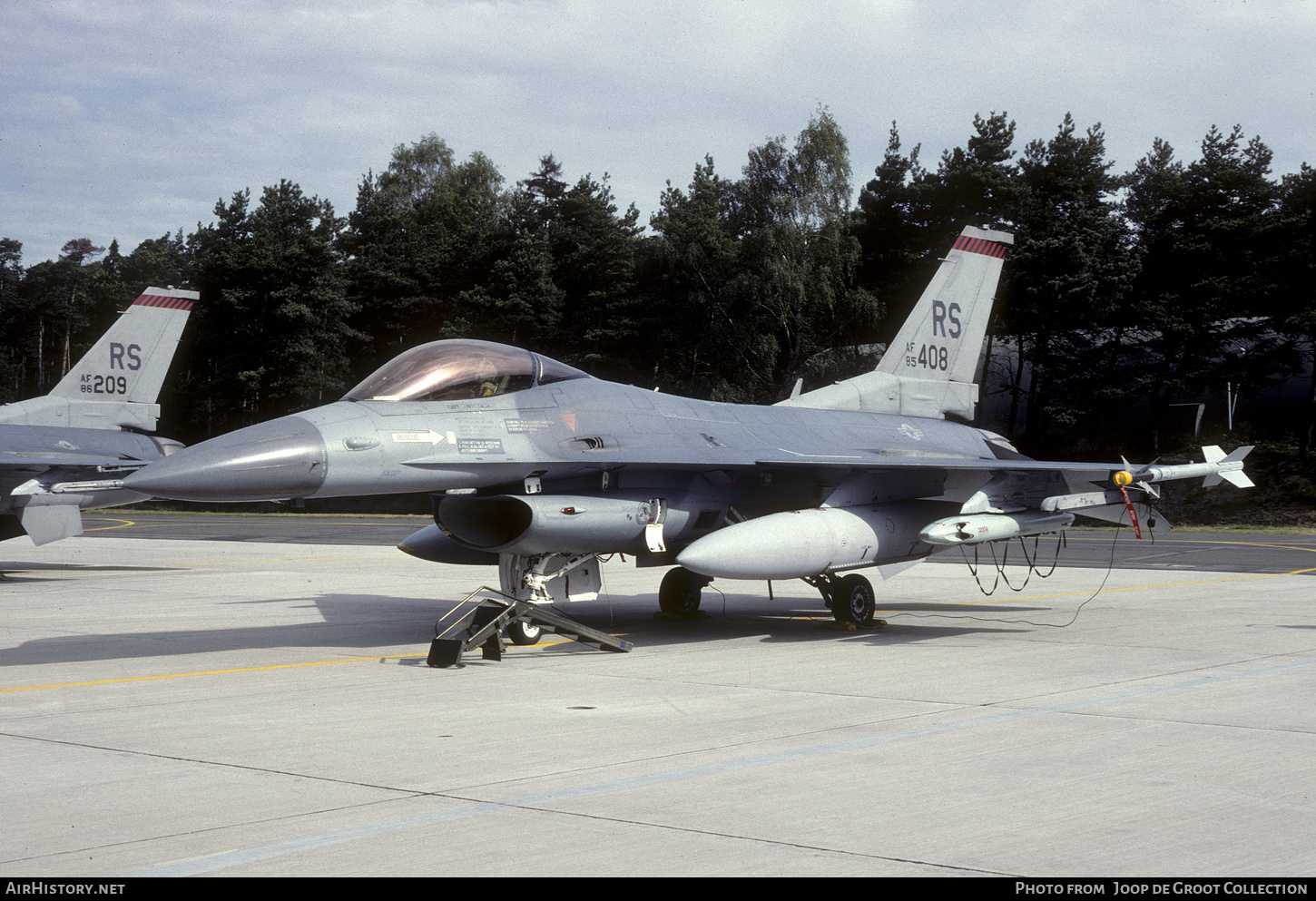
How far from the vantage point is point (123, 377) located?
67.5 feet

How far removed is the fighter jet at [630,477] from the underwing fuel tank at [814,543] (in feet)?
0.06

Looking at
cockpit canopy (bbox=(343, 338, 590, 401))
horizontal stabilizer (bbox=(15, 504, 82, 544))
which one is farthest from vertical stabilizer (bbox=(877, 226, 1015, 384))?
horizontal stabilizer (bbox=(15, 504, 82, 544))

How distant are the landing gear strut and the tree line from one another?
33154 millimetres

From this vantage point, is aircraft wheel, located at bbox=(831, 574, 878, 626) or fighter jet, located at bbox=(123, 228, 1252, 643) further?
aircraft wheel, located at bbox=(831, 574, 878, 626)

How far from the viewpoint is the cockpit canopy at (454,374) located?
9.60 metres

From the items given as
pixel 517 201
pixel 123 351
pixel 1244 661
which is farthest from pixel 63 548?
pixel 517 201

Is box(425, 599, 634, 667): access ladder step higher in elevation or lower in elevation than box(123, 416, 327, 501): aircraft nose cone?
lower

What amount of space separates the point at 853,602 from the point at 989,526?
5.60ft

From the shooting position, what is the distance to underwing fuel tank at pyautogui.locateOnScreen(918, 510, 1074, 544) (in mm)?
11141

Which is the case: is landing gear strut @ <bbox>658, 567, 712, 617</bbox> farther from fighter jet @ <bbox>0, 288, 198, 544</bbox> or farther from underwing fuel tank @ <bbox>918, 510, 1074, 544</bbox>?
fighter jet @ <bbox>0, 288, 198, 544</bbox>

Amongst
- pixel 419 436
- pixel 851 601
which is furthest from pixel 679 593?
pixel 419 436

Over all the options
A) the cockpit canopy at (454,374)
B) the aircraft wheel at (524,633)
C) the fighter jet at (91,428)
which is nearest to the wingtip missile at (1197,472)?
the cockpit canopy at (454,374)

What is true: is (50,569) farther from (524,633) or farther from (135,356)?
(524,633)
